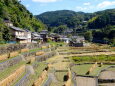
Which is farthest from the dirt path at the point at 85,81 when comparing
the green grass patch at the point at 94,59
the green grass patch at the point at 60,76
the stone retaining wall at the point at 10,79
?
the green grass patch at the point at 94,59

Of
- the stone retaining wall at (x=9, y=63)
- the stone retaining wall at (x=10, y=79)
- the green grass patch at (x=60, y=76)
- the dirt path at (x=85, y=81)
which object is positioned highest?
the stone retaining wall at (x=9, y=63)

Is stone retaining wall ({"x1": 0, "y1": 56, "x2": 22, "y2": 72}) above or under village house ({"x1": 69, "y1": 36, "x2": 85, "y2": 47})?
above

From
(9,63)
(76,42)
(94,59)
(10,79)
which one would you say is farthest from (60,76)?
(76,42)

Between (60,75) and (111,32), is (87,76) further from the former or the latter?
(111,32)

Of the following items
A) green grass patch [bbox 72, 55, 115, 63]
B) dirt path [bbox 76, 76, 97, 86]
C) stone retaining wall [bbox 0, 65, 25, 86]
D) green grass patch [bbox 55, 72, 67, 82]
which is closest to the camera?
stone retaining wall [bbox 0, 65, 25, 86]

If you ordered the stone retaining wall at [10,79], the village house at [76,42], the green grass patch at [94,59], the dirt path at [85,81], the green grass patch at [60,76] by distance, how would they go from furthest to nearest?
the village house at [76,42] → the green grass patch at [94,59] → the dirt path at [85,81] → the green grass patch at [60,76] → the stone retaining wall at [10,79]

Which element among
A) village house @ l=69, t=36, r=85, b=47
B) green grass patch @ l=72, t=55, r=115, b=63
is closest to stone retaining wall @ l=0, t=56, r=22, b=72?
green grass patch @ l=72, t=55, r=115, b=63

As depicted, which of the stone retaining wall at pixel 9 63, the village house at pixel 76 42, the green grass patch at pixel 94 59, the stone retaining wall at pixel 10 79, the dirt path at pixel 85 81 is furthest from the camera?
the village house at pixel 76 42

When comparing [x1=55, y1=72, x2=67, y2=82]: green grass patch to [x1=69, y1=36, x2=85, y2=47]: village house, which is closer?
[x1=55, y1=72, x2=67, y2=82]: green grass patch

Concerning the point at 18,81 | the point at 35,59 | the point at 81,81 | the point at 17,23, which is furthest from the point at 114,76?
the point at 17,23

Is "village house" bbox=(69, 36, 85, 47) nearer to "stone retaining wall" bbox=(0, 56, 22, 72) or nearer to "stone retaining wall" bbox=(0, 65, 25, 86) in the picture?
"stone retaining wall" bbox=(0, 56, 22, 72)

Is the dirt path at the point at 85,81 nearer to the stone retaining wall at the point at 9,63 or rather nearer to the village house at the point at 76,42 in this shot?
the stone retaining wall at the point at 9,63

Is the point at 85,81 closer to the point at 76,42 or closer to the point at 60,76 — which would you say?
the point at 60,76

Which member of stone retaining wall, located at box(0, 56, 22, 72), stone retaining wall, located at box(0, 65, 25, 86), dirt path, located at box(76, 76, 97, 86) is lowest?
dirt path, located at box(76, 76, 97, 86)
